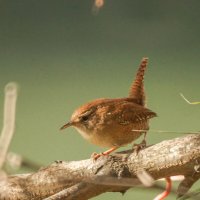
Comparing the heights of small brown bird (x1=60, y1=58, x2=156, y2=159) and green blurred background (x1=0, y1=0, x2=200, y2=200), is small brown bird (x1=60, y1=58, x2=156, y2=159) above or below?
below

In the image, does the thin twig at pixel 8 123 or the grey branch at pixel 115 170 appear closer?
the thin twig at pixel 8 123

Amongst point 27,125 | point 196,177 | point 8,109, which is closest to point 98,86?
point 27,125

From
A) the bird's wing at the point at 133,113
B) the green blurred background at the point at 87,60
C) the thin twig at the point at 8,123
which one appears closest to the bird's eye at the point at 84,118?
the bird's wing at the point at 133,113

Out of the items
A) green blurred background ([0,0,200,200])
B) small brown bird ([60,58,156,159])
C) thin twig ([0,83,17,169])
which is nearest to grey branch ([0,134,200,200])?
small brown bird ([60,58,156,159])

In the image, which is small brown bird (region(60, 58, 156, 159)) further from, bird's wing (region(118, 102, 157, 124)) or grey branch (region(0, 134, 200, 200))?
grey branch (region(0, 134, 200, 200))

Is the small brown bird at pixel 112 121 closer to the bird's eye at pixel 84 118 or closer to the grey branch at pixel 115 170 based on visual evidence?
the bird's eye at pixel 84 118

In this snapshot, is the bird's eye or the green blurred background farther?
the green blurred background
